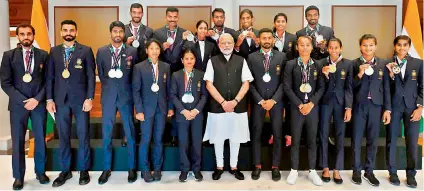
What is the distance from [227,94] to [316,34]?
4.55ft

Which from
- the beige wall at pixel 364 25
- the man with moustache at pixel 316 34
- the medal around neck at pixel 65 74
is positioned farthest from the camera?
the beige wall at pixel 364 25

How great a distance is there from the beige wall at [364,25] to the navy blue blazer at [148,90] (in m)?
3.61

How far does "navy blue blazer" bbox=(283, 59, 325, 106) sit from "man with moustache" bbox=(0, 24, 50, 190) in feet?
7.95

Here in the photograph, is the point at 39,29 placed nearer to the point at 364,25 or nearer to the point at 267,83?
the point at 267,83

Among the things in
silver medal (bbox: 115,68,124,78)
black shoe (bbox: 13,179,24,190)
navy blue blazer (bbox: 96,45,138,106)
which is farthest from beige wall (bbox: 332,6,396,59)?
black shoe (bbox: 13,179,24,190)

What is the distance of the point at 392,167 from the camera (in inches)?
166

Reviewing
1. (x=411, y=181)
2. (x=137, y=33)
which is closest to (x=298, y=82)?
(x=411, y=181)

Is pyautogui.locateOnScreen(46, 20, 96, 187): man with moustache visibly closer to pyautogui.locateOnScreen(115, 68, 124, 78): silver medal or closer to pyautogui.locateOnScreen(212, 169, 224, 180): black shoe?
pyautogui.locateOnScreen(115, 68, 124, 78): silver medal

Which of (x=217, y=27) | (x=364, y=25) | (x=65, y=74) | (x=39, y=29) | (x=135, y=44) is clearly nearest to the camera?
(x=65, y=74)

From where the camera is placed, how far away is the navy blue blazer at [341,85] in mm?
4031

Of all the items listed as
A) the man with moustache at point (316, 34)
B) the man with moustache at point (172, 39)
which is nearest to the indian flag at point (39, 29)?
the man with moustache at point (172, 39)

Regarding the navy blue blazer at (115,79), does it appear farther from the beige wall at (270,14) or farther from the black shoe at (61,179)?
the beige wall at (270,14)

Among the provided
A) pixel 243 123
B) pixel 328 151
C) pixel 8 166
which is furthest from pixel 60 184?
pixel 328 151

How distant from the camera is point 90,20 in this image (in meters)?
6.66
